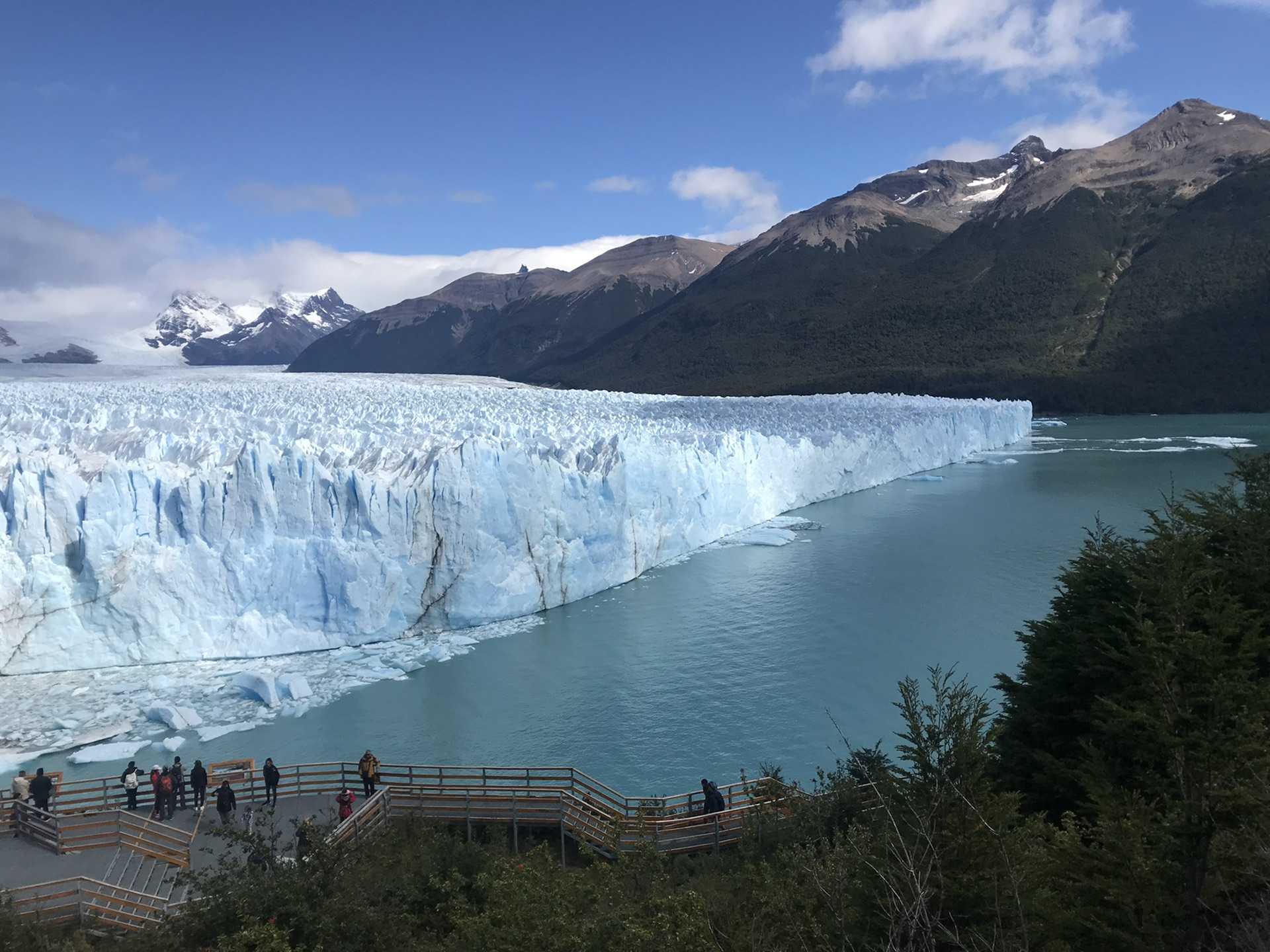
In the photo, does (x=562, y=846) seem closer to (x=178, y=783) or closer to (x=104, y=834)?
(x=178, y=783)

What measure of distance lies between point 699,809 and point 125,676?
9125mm

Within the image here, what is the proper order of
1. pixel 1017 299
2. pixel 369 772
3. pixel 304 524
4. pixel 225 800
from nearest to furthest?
pixel 225 800 < pixel 369 772 < pixel 304 524 < pixel 1017 299

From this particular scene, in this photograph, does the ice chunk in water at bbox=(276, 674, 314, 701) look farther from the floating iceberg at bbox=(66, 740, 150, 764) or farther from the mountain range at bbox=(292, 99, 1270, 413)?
the mountain range at bbox=(292, 99, 1270, 413)

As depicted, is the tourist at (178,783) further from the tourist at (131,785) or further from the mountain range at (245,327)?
the mountain range at (245,327)

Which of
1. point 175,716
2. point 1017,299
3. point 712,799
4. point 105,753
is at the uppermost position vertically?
point 1017,299

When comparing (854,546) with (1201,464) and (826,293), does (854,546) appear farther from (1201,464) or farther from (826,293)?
(826,293)

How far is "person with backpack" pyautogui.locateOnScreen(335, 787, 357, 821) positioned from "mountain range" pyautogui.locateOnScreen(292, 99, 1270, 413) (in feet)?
178

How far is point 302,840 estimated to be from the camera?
22.5ft

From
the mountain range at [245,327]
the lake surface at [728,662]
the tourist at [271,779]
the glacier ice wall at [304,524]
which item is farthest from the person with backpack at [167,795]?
the mountain range at [245,327]

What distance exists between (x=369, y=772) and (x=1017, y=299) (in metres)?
73.6

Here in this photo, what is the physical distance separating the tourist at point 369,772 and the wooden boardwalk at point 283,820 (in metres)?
0.15

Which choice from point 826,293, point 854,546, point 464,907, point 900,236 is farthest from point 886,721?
point 900,236

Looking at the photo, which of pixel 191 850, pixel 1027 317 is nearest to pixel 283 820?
pixel 191 850

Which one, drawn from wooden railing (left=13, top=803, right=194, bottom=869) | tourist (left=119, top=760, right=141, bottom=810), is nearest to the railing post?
wooden railing (left=13, top=803, right=194, bottom=869)
